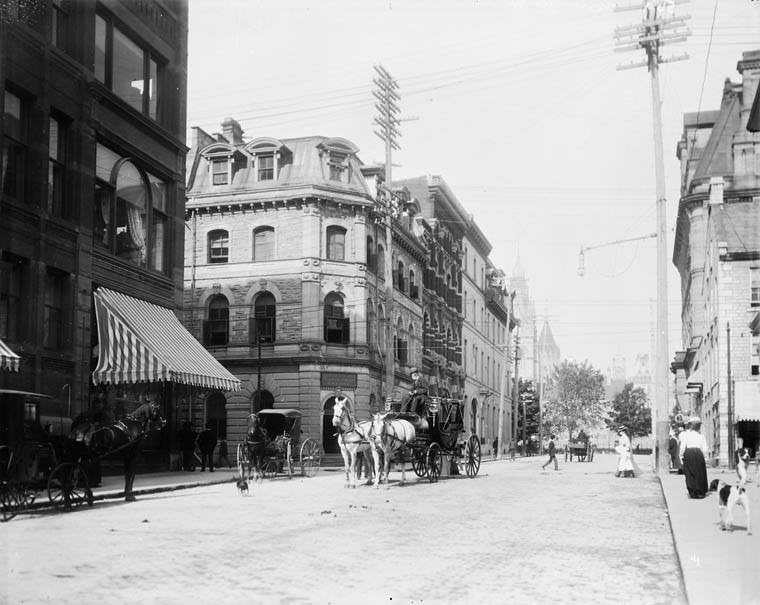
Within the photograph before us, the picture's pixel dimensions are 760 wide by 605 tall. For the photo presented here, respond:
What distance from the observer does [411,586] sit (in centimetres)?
855

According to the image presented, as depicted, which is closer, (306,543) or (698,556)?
(698,556)

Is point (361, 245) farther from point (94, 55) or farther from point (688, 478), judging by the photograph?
point (688, 478)

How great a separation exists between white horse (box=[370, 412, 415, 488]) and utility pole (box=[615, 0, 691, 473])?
36.1ft

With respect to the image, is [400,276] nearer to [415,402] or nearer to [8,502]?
[415,402]

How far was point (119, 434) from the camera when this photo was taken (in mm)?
16938

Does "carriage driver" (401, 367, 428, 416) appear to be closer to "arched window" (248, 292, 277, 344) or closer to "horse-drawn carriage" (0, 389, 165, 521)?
"horse-drawn carriage" (0, 389, 165, 521)

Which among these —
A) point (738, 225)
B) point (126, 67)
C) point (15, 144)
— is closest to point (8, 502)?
point (15, 144)

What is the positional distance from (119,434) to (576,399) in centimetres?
9346

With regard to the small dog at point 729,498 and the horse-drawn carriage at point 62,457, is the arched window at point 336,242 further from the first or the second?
the small dog at point 729,498

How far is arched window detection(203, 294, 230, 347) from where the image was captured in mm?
46562

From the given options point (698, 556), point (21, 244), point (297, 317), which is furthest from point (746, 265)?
point (698, 556)

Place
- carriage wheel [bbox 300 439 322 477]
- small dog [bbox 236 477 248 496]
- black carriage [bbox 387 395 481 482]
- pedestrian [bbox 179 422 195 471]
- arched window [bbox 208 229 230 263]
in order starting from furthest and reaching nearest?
arched window [bbox 208 229 230 263] → pedestrian [bbox 179 422 195 471] → carriage wheel [bbox 300 439 322 477] → black carriage [bbox 387 395 481 482] → small dog [bbox 236 477 248 496]

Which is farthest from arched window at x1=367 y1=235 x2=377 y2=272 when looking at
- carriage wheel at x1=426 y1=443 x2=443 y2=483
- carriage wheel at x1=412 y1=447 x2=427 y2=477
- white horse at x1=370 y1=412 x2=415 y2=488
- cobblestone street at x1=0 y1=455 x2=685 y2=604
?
cobblestone street at x1=0 y1=455 x2=685 y2=604

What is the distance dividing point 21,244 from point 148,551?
11812 millimetres
